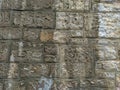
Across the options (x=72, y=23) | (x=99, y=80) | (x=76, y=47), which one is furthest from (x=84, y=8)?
(x=99, y=80)

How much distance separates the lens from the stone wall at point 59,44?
4.48m

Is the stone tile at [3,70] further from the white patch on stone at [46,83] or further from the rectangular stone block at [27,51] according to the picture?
the white patch on stone at [46,83]

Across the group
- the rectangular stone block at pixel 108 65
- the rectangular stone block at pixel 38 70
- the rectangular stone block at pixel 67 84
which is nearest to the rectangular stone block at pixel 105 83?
the rectangular stone block at pixel 108 65

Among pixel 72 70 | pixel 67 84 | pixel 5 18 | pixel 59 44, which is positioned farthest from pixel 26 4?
pixel 67 84

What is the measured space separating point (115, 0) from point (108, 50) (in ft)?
2.42

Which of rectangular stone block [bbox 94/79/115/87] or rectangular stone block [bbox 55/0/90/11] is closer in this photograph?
rectangular stone block [bbox 94/79/115/87]

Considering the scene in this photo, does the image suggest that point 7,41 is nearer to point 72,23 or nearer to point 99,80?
point 72,23

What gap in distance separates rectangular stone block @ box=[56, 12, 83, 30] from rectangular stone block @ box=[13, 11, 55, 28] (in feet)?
0.28

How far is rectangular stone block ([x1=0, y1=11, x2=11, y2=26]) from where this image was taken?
4598 millimetres

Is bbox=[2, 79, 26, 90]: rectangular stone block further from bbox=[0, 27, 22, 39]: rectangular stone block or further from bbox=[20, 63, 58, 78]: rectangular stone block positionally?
bbox=[0, 27, 22, 39]: rectangular stone block

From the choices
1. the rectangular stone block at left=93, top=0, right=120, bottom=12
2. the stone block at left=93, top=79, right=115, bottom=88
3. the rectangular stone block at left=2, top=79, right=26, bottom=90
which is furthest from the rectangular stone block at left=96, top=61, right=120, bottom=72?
the rectangular stone block at left=2, top=79, right=26, bottom=90

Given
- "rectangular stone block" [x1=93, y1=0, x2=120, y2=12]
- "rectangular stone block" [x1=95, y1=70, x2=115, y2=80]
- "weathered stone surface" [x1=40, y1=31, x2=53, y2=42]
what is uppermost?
"rectangular stone block" [x1=93, y1=0, x2=120, y2=12]

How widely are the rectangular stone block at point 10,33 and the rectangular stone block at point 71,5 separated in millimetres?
647

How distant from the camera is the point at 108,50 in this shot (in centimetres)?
454
